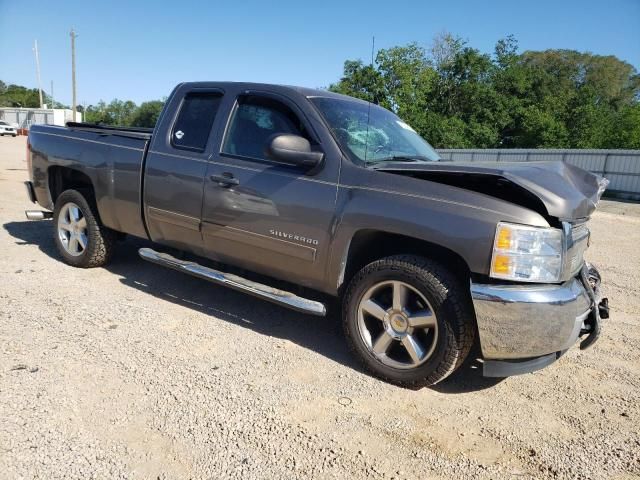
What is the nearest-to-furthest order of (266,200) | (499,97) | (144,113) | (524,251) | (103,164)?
(524,251), (266,200), (103,164), (499,97), (144,113)

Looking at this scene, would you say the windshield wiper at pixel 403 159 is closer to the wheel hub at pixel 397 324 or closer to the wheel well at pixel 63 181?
the wheel hub at pixel 397 324

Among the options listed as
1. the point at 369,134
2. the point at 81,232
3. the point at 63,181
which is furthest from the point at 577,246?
the point at 63,181

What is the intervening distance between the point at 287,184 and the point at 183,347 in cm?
140

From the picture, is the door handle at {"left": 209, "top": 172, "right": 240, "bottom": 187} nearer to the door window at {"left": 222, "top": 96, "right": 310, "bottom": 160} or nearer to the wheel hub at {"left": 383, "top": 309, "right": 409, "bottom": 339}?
the door window at {"left": 222, "top": 96, "right": 310, "bottom": 160}

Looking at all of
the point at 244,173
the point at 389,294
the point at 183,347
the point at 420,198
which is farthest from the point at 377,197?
the point at 183,347

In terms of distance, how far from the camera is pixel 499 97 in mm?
39844

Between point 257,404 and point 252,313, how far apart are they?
1472mm

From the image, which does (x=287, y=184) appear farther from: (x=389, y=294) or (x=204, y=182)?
(x=389, y=294)

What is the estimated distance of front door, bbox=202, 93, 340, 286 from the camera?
135 inches

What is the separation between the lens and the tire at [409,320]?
9.77 feet

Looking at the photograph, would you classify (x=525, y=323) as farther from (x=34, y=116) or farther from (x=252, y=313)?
(x=34, y=116)

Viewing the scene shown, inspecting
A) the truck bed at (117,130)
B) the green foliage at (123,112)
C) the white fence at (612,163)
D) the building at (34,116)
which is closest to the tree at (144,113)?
the green foliage at (123,112)

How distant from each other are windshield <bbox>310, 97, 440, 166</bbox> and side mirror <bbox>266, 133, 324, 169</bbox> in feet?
0.87

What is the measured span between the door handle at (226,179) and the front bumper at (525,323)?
75.6 inches
